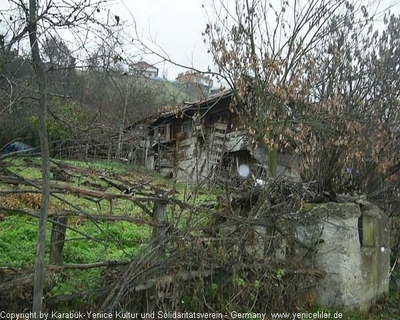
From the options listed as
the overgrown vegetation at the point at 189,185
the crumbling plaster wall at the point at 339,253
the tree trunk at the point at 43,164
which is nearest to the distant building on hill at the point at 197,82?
the overgrown vegetation at the point at 189,185

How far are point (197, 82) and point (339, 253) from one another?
3877 millimetres

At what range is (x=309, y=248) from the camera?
5309 millimetres

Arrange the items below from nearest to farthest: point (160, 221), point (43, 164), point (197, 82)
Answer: point (43, 164) < point (160, 221) < point (197, 82)

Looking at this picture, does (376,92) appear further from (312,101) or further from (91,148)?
(91,148)

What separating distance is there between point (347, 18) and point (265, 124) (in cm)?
304

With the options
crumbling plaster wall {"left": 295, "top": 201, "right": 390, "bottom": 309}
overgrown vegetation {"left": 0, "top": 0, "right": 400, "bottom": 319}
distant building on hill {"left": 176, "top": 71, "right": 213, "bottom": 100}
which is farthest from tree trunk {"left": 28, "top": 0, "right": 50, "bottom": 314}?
distant building on hill {"left": 176, "top": 71, "right": 213, "bottom": 100}

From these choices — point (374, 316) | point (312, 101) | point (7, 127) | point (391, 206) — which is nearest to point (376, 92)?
point (312, 101)

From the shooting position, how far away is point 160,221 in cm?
374

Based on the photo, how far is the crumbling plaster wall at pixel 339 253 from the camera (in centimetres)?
524

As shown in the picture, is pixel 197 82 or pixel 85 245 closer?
pixel 85 245

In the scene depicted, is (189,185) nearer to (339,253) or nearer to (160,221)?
(160,221)

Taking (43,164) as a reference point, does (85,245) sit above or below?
below

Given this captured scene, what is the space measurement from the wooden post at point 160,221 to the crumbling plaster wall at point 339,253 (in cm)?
223

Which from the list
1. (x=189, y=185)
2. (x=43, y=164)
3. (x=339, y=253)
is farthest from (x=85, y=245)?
(x=339, y=253)
